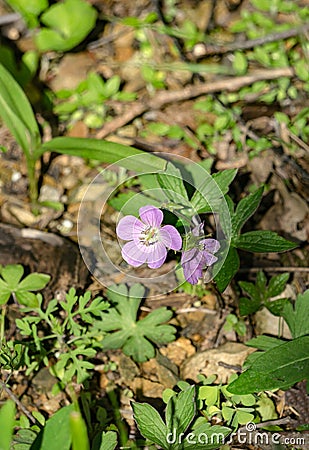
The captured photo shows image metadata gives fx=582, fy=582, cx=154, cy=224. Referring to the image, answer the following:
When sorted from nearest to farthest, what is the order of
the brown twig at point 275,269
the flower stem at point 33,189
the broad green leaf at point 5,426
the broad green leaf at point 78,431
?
the broad green leaf at point 78,431
the broad green leaf at point 5,426
the brown twig at point 275,269
the flower stem at point 33,189

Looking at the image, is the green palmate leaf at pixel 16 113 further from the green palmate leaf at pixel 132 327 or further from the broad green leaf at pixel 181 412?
the broad green leaf at pixel 181 412

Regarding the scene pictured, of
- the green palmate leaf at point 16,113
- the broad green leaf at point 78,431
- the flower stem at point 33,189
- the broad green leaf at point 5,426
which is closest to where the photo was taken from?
the broad green leaf at point 78,431

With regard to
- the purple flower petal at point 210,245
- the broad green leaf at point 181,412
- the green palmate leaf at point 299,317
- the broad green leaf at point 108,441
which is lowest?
the broad green leaf at point 108,441

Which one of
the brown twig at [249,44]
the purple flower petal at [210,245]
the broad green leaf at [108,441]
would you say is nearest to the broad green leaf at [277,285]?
the purple flower petal at [210,245]

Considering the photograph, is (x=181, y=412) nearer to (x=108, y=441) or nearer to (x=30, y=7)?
(x=108, y=441)

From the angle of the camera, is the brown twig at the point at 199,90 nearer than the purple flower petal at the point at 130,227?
No
